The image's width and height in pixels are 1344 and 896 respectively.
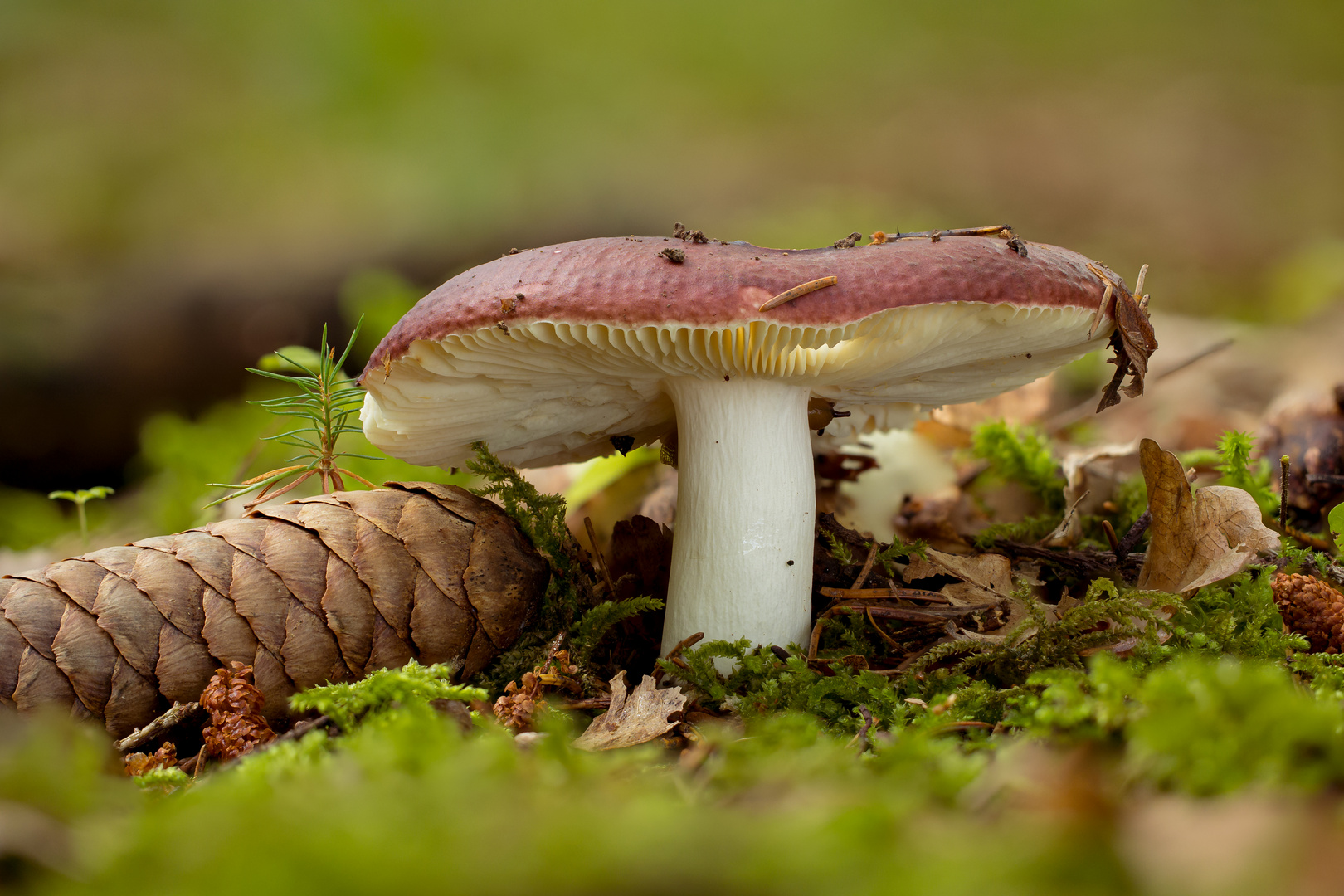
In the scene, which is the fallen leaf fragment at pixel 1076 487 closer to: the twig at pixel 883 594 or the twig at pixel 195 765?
the twig at pixel 883 594

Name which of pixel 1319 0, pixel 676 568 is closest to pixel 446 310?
pixel 676 568

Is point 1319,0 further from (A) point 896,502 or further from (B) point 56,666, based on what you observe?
(B) point 56,666

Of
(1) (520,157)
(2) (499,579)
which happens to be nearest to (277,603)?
(2) (499,579)

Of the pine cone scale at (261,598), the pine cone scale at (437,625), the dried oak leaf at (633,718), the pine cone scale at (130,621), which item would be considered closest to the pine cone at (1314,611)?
the dried oak leaf at (633,718)

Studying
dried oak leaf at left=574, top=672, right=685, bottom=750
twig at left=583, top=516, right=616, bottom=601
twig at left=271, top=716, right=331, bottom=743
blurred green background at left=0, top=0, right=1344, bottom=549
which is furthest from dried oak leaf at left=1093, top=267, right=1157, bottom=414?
blurred green background at left=0, top=0, right=1344, bottom=549

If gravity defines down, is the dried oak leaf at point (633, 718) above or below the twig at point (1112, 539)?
below

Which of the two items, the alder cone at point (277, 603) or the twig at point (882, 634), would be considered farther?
the twig at point (882, 634)

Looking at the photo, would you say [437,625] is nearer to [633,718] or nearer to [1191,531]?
[633,718]

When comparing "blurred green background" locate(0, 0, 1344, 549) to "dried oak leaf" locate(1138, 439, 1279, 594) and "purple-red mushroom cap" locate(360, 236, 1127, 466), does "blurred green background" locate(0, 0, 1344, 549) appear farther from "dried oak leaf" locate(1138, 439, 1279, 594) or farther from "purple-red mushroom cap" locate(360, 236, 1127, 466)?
"dried oak leaf" locate(1138, 439, 1279, 594)
